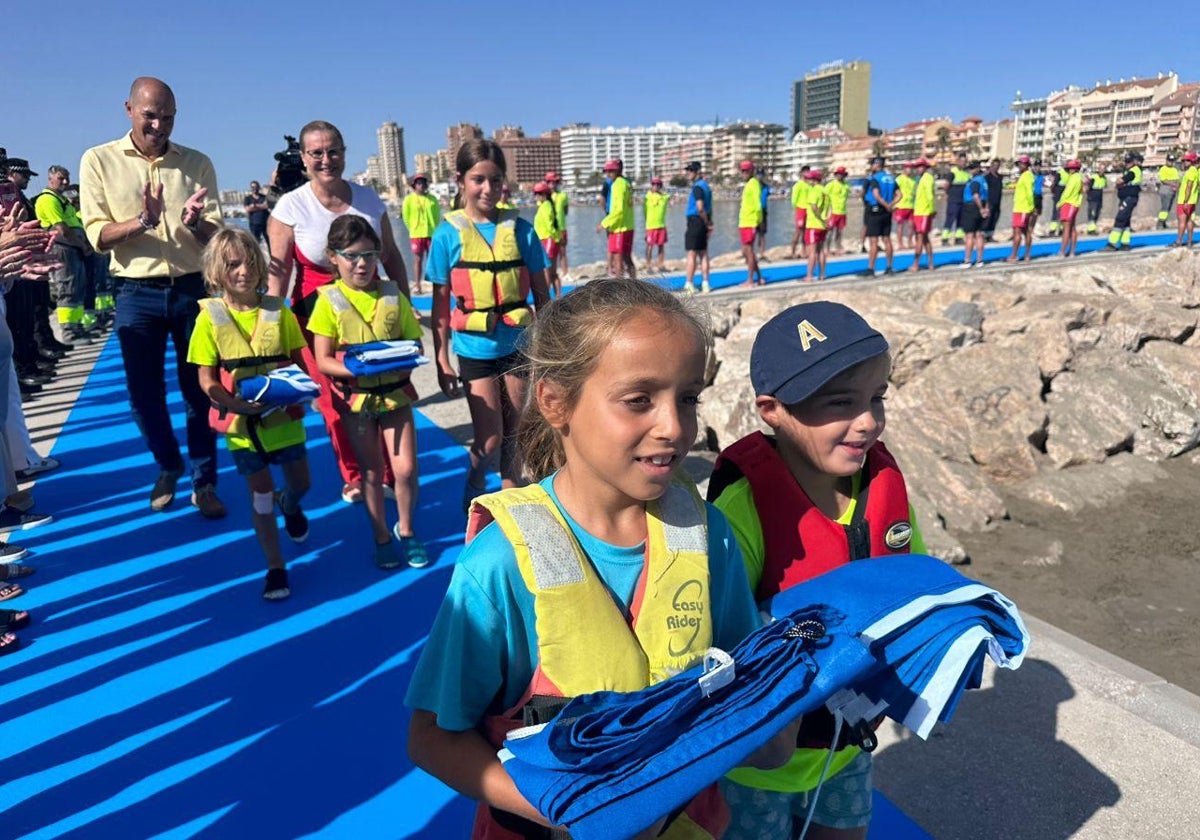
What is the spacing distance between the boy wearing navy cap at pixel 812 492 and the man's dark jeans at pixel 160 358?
379cm

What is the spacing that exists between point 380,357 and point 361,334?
244 mm

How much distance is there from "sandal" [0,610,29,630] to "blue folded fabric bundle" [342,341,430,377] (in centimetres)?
183

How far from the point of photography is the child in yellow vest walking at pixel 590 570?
1.25 m

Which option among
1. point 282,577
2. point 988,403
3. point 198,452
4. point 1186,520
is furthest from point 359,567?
point 1186,520

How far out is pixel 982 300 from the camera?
29.2 feet

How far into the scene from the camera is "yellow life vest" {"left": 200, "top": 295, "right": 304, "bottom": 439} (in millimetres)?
3662

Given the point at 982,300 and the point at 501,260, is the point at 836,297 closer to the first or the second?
the point at 982,300

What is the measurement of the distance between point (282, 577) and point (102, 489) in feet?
7.75

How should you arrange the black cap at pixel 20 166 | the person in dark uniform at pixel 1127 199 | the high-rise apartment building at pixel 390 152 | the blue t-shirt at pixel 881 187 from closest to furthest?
the black cap at pixel 20 166 → the blue t-shirt at pixel 881 187 → the person in dark uniform at pixel 1127 199 → the high-rise apartment building at pixel 390 152

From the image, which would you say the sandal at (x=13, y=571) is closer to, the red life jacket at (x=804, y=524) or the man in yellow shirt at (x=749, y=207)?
the red life jacket at (x=804, y=524)

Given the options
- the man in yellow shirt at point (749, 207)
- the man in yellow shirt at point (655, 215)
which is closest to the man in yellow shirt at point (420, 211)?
the man in yellow shirt at point (655, 215)

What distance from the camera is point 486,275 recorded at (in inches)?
158

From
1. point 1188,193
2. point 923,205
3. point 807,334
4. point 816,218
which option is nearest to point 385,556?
point 807,334

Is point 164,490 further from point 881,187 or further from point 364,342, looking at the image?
point 881,187
